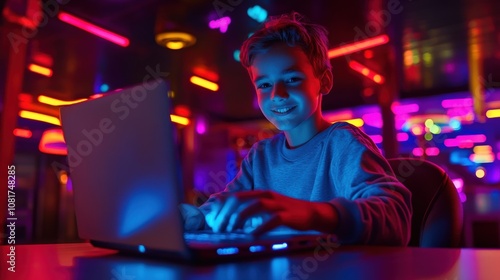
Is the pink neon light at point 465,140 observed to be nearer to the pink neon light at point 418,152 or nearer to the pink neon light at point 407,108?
the pink neon light at point 418,152

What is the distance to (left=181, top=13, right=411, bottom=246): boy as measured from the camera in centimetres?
76

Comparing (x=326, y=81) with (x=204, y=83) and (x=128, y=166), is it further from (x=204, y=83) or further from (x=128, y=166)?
(x=204, y=83)

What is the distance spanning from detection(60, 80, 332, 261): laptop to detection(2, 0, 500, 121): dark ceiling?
2.93m

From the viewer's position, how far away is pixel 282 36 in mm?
1136

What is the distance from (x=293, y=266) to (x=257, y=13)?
3.42 meters

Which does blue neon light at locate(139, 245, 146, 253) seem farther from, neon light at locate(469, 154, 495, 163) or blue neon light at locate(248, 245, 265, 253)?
neon light at locate(469, 154, 495, 163)

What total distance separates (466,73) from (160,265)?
20.7ft

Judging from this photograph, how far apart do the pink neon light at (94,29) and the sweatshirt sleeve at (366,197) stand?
328 centimetres

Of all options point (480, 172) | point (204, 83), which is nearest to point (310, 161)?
point (204, 83)

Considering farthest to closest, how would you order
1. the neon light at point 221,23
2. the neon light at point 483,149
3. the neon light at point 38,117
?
the neon light at point 483,149, the neon light at point 38,117, the neon light at point 221,23

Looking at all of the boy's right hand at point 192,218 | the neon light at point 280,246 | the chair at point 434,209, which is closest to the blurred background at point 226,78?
the chair at point 434,209

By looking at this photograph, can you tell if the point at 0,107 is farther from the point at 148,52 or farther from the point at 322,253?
the point at 322,253

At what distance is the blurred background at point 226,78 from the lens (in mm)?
3523

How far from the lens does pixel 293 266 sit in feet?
1.85
